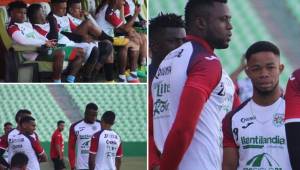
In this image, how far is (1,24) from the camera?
748 cm

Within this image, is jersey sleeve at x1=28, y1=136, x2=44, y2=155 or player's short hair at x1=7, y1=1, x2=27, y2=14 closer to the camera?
player's short hair at x1=7, y1=1, x2=27, y2=14

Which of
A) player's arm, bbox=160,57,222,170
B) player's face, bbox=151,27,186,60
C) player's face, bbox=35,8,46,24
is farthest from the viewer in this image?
player's face, bbox=35,8,46,24

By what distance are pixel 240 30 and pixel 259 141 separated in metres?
4.49

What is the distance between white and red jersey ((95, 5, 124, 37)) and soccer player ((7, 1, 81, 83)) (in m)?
0.59

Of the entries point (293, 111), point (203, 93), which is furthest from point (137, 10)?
point (293, 111)

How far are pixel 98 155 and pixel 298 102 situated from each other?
18.8 ft

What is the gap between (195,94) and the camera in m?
2.70

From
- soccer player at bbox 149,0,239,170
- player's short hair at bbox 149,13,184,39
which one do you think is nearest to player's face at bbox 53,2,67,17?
player's short hair at bbox 149,13,184,39

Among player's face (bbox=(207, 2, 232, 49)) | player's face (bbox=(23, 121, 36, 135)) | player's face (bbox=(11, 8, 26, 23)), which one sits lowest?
player's face (bbox=(23, 121, 36, 135))

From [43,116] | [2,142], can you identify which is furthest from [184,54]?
[43,116]

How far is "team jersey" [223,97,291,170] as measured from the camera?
3.26 m

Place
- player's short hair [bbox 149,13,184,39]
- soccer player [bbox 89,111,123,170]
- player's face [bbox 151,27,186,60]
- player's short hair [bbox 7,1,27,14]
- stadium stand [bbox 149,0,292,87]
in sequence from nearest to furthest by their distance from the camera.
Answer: player's face [bbox 151,27,186,60], player's short hair [bbox 149,13,184,39], stadium stand [bbox 149,0,292,87], player's short hair [bbox 7,1,27,14], soccer player [bbox 89,111,123,170]

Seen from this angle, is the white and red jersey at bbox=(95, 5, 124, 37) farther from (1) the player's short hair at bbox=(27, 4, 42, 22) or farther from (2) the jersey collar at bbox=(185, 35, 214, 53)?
(2) the jersey collar at bbox=(185, 35, 214, 53)

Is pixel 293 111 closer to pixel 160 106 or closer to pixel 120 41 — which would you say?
pixel 160 106
